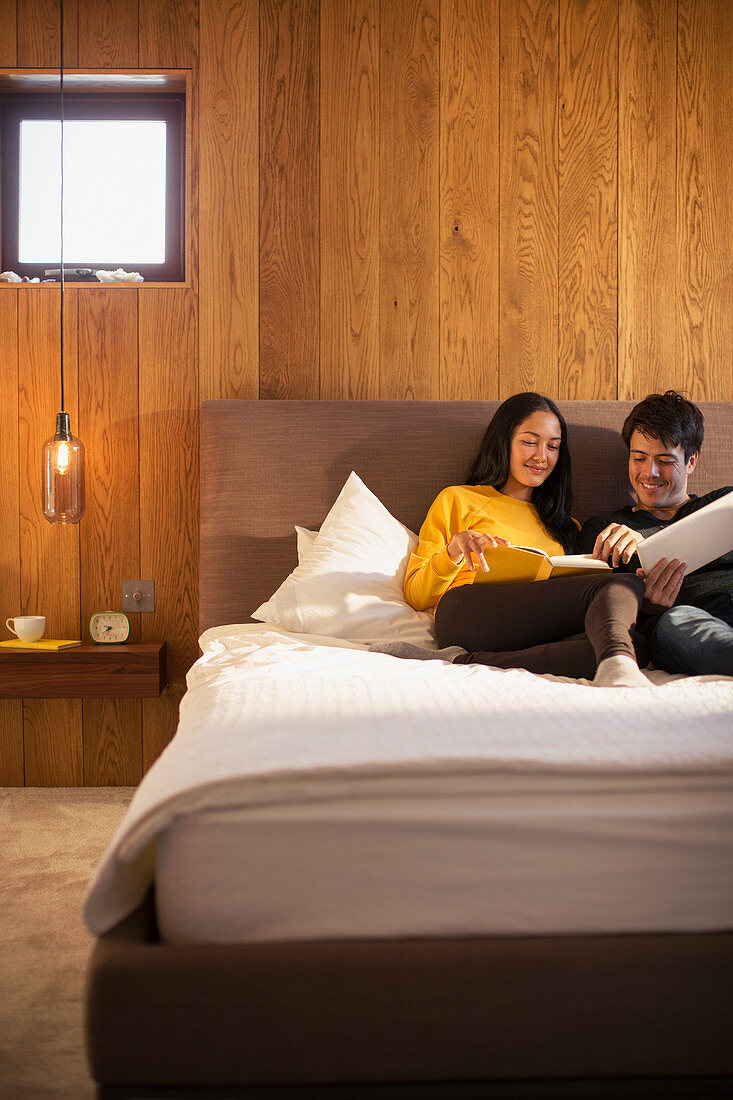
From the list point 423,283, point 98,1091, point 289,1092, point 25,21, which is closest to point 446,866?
point 289,1092

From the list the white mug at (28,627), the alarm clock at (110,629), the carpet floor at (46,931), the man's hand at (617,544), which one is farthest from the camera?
the alarm clock at (110,629)

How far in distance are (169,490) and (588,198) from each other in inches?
71.6

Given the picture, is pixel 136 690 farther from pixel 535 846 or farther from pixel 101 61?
pixel 101 61

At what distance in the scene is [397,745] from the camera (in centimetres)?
100

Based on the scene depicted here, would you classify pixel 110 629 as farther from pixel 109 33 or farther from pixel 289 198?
pixel 109 33

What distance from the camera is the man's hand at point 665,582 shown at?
1873 mm

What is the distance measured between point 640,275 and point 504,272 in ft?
1.63

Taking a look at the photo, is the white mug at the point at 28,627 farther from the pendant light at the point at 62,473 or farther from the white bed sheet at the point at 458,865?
the white bed sheet at the point at 458,865

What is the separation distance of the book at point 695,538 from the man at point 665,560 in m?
0.03

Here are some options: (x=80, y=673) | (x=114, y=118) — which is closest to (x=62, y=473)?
(x=80, y=673)

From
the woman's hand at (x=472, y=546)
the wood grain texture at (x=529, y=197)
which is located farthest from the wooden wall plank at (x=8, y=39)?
the woman's hand at (x=472, y=546)

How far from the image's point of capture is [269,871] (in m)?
0.95

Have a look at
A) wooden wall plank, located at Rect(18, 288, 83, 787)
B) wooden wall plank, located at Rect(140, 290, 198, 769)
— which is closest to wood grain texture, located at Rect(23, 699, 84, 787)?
wooden wall plank, located at Rect(18, 288, 83, 787)

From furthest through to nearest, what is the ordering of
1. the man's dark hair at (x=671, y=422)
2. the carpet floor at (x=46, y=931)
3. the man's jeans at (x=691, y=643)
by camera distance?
the man's dark hair at (x=671, y=422), the man's jeans at (x=691, y=643), the carpet floor at (x=46, y=931)
